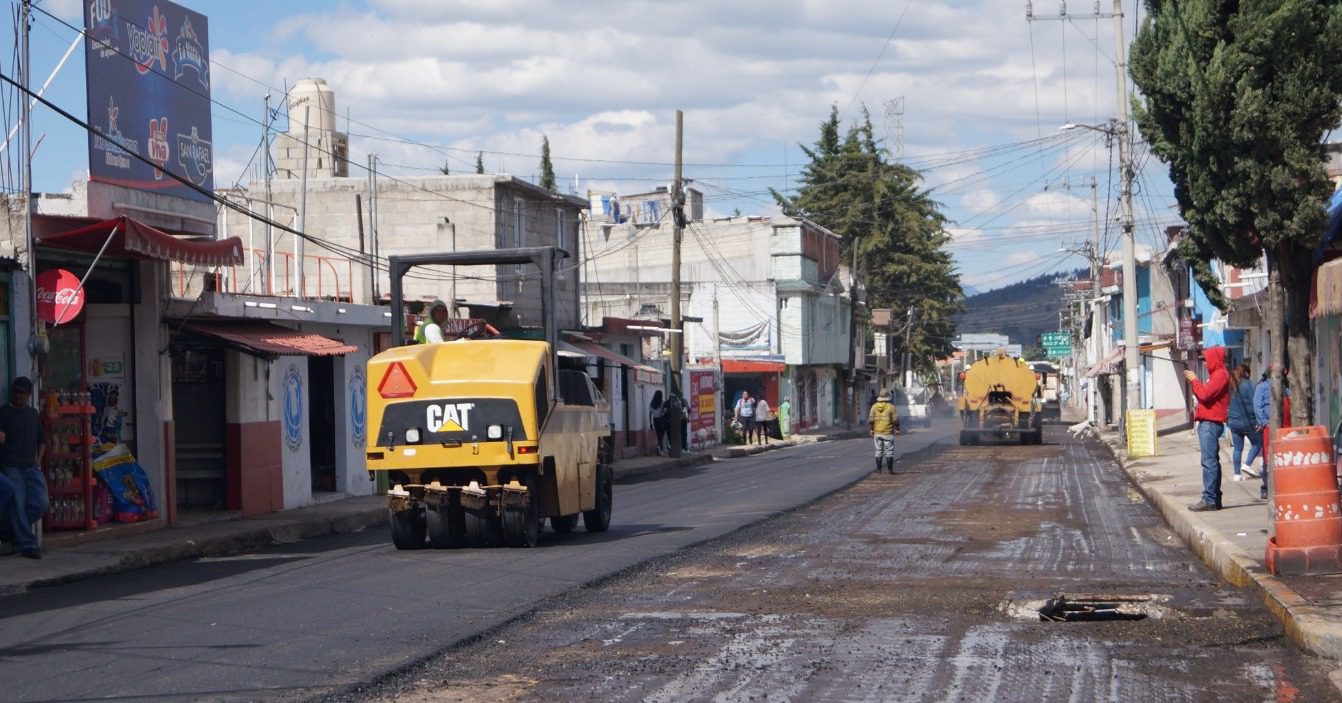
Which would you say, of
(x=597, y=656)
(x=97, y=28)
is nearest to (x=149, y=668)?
(x=597, y=656)

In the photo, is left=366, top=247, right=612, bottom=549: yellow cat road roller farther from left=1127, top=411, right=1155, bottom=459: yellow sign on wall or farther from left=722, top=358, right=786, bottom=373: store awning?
left=722, top=358, right=786, bottom=373: store awning

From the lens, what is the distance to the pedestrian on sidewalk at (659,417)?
1646 inches

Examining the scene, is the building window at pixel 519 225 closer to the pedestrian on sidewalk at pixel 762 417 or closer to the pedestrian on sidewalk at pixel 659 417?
the pedestrian on sidewalk at pixel 659 417

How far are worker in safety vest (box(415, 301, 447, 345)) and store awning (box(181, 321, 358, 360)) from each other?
4.40m

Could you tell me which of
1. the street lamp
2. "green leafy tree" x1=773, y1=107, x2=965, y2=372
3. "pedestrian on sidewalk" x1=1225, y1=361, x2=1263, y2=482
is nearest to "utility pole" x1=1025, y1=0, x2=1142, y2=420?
the street lamp

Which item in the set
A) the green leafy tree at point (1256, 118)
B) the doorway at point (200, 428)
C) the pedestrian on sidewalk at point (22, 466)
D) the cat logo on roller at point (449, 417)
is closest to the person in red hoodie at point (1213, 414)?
the green leafy tree at point (1256, 118)

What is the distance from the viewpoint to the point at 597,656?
8.64 metres

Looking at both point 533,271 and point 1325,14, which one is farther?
point 533,271

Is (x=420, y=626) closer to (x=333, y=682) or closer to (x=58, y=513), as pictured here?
(x=333, y=682)

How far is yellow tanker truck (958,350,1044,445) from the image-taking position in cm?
4472

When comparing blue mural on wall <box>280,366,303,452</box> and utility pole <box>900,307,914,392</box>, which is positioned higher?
utility pole <box>900,307,914,392</box>

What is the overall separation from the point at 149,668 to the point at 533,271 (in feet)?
110

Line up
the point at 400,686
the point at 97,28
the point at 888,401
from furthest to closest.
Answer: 1. the point at 888,401
2. the point at 97,28
3. the point at 400,686

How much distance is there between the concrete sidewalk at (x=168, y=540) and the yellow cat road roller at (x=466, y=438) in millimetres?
2630
